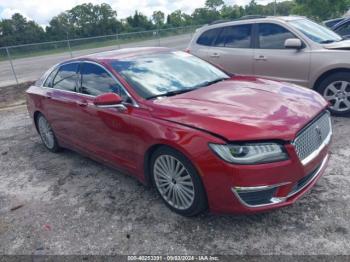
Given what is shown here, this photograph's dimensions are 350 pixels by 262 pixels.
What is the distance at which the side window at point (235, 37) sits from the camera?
22.5ft

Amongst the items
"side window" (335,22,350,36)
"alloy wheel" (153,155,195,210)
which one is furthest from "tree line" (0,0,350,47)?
"alloy wheel" (153,155,195,210)

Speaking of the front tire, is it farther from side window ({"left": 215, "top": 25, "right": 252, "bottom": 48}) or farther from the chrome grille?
side window ({"left": 215, "top": 25, "right": 252, "bottom": 48})

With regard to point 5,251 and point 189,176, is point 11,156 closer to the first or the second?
point 5,251

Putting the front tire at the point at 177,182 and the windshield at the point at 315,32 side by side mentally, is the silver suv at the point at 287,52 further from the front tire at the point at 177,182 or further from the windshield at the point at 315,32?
the front tire at the point at 177,182

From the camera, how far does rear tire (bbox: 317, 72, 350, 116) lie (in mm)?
5660

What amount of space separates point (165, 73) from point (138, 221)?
1.70m

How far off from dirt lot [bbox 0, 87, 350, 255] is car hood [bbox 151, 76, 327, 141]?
901 mm

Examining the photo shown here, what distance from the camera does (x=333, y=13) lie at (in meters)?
24.7

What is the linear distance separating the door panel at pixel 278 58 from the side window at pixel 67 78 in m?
3.55

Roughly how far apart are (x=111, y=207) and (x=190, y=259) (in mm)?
1268

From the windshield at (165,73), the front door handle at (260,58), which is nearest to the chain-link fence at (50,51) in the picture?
the front door handle at (260,58)

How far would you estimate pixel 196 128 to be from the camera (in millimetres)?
2994

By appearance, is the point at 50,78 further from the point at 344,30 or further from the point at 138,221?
the point at 344,30

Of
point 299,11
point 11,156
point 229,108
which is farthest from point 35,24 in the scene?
point 229,108
